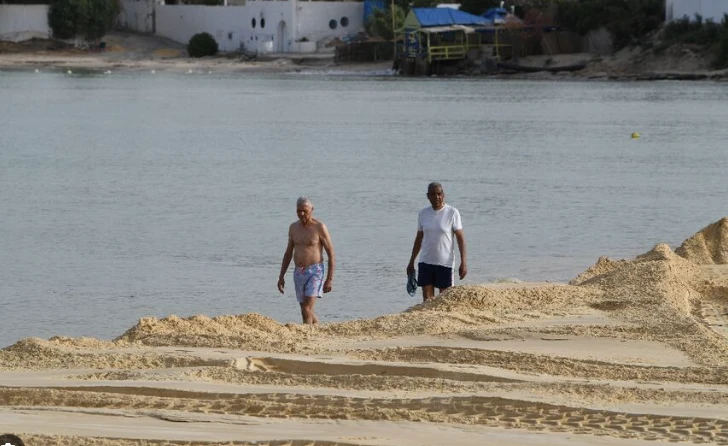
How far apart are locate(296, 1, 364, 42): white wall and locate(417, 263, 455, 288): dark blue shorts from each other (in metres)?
79.6

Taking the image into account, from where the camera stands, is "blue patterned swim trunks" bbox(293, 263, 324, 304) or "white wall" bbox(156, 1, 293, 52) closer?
"blue patterned swim trunks" bbox(293, 263, 324, 304)

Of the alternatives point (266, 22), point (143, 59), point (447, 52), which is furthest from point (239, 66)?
point (447, 52)

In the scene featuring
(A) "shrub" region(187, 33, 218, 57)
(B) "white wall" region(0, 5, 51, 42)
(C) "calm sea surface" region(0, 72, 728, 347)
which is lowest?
(C) "calm sea surface" region(0, 72, 728, 347)

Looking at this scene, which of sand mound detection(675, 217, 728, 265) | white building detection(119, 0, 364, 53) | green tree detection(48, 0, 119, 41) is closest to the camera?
sand mound detection(675, 217, 728, 265)

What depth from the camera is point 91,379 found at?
8.52 metres

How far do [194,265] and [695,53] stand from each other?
60.3 m

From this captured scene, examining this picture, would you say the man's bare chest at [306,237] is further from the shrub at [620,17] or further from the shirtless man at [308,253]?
the shrub at [620,17]

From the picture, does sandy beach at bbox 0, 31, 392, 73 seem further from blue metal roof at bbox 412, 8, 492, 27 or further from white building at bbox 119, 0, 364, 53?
blue metal roof at bbox 412, 8, 492, 27

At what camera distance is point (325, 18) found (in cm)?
9212

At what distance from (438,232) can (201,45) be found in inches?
3288

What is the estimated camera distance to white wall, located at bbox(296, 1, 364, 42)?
298 feet

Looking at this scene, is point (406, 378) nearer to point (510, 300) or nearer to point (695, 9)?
point (510, 300)

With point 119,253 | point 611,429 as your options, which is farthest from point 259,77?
point 611,429

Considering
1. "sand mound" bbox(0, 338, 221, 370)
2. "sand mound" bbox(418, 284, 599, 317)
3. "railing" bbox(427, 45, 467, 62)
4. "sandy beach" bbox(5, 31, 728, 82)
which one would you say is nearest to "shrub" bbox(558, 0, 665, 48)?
"sandy beach" bbox(5, 31, 728, 82)
